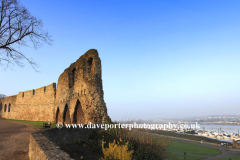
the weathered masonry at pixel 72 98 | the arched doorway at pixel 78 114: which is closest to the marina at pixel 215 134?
the weathered masonry at pixel 72 98

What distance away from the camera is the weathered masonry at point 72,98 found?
504 inches

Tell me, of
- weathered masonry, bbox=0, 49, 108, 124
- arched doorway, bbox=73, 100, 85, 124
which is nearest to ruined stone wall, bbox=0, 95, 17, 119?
weathered masonry, bbox=0, 49, 108, 124

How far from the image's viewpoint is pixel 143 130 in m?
9.75

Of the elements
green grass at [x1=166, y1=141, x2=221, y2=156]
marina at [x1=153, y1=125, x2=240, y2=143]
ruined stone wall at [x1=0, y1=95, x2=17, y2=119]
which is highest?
ruined stone wall at [x1=0, y1=95, x2=17, y2=119]

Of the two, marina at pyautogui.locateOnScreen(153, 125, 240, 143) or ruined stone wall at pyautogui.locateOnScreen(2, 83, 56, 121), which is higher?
ruined stone wall at pyautogui.locateOnScreen(2, 83, 56, 121)

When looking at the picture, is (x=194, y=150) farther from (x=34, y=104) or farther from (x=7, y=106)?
(x=7, y=106)

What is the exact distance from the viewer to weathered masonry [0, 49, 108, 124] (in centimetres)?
1279

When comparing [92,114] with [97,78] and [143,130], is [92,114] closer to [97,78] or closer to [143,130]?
[97,78]

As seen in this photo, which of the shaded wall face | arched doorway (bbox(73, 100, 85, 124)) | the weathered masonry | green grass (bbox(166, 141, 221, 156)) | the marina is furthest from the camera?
the marina

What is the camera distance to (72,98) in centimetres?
1661

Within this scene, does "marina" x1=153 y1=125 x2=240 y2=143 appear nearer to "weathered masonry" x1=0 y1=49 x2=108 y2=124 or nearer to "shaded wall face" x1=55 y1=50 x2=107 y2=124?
"weathered masonry" x1=0 y1=49 x2=108 y2=124

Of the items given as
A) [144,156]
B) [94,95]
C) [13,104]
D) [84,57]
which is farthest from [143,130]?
[13,104]

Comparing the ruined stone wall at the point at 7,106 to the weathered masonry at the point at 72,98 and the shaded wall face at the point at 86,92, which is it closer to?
the weathered masonry at the point at 72,98

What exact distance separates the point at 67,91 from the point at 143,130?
11769 millimetres
